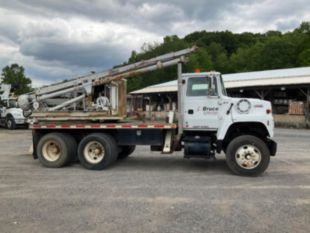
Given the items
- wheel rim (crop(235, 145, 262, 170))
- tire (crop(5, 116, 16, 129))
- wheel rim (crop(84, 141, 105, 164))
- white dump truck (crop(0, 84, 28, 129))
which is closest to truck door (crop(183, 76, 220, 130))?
wheel rim (crop(235, 145, 262, 170))

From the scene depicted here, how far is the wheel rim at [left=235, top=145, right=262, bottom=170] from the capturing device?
27.1ft

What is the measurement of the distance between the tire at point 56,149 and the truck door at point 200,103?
11.0ft

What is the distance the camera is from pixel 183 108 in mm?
8891

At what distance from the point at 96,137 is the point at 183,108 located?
2504mm

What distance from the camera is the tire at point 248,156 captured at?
8.22 metres

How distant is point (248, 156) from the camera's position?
8305 millimetres

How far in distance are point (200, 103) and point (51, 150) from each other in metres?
4.52

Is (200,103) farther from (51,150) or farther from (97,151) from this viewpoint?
(51,150)

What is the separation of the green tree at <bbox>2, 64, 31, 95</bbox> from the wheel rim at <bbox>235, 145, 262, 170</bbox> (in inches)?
1589

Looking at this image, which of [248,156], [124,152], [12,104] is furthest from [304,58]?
[248,156]

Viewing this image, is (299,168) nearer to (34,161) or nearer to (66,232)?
(66,232)

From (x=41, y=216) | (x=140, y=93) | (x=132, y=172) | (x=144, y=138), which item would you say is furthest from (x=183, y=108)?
(x=140, y=93)

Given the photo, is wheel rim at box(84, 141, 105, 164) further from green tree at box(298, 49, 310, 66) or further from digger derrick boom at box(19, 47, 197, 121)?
green tree at box(298, 49, 310, 66)

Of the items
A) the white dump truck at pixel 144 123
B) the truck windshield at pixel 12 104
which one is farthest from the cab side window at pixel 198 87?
the truck windshield at pixel 12 104
